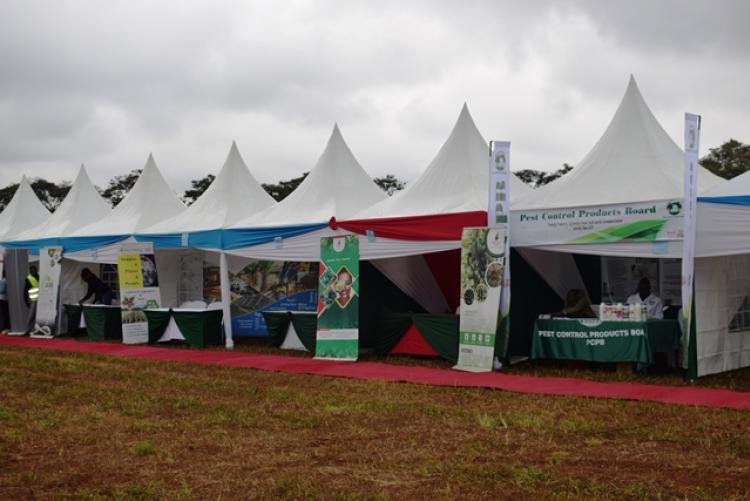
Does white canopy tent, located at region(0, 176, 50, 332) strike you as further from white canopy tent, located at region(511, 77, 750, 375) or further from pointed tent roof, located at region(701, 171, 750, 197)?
pointed tent roof, located at region(701, 171, 750, 197)

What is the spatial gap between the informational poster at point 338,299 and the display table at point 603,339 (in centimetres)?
277

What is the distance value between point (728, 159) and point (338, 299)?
2462cm

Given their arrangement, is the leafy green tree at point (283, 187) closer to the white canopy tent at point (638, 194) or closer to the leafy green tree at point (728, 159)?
the leafy green tree at point (728, 159)

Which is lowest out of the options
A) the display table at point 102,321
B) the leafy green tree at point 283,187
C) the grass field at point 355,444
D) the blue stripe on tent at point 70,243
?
the grass field at point 355,444

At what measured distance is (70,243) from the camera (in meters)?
16.8

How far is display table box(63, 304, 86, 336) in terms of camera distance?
1664cm

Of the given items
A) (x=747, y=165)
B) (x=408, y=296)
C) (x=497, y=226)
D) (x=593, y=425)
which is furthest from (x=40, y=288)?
(x=747, y=165)

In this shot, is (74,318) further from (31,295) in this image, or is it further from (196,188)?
(196,188)

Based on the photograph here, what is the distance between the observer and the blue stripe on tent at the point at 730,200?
880cm

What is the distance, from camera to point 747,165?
98.9 feet

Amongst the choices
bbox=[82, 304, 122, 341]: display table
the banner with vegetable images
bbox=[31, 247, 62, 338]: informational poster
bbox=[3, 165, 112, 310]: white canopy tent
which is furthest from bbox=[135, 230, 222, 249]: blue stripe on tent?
bbox=[3, 165, 112, 310]: white canopy tent

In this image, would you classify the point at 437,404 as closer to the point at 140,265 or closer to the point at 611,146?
the point at 611,146

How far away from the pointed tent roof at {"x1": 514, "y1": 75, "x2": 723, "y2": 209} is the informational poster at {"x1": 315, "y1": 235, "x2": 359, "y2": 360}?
273 cm

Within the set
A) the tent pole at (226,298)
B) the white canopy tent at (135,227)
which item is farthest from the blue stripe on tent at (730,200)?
the white canopy tent at (135,227)
